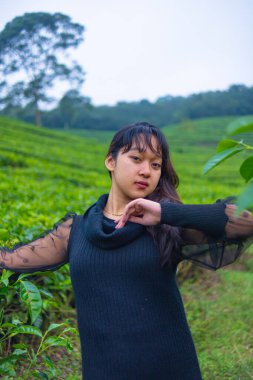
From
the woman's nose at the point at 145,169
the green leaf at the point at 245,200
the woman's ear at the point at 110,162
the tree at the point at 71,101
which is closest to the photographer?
the green leaf at the point at 245,200

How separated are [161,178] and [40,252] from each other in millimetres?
439

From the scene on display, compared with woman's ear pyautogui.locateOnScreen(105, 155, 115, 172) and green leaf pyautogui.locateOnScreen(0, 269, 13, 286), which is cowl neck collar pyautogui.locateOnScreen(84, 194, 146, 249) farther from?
green leaf pyautogui.locateOnScreen(0, 269, 13, 286)

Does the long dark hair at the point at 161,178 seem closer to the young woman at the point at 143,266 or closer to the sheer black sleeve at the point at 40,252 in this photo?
the young woman at the point at 143,266

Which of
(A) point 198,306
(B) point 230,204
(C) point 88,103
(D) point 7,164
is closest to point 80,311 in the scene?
(B) point 230,204

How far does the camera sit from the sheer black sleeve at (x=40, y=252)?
144cm

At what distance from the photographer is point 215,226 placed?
3.86 ft

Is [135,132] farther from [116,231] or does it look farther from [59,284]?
[59,284]

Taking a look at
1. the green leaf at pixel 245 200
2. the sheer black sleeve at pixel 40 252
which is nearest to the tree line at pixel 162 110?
the sheer black sleeve at pixel 40 252

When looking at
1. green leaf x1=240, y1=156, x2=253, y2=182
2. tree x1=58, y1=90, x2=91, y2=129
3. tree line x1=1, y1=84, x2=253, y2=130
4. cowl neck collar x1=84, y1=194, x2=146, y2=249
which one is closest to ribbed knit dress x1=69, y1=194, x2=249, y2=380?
cowl neck collar x1=84, y1=194, x2=146, y2=249

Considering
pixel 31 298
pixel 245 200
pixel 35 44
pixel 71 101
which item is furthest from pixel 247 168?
pixel 71 101

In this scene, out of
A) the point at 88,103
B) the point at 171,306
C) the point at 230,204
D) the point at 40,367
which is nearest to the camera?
the point at 230,204

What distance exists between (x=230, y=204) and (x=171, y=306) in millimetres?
337

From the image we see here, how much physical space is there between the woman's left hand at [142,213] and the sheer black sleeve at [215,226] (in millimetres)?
24

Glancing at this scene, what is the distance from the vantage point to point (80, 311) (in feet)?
4.39
